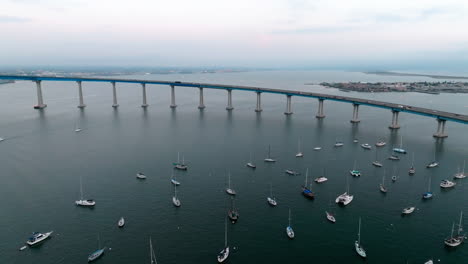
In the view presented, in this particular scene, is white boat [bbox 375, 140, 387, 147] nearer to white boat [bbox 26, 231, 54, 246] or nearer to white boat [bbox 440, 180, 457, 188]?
white boat [bbox 440, 180, 457, 188]

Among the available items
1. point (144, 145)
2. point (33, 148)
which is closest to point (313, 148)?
point (144, 145)

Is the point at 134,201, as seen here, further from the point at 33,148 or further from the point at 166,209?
the point at 33,148

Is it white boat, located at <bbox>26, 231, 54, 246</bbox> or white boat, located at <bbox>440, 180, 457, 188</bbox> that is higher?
white boat, located at <bbox>440, 180, 457, 188</bbox>

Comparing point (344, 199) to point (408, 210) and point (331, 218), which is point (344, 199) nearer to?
point (331, 218)

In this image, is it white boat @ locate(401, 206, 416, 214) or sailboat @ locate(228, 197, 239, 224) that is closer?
sailboat @ locate(228, 197, 239, 224)

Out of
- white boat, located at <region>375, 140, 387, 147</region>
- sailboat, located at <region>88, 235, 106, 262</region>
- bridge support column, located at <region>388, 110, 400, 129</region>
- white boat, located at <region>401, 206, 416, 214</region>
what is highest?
bridge support column, located at <region>388, 110, 400, 129</region>

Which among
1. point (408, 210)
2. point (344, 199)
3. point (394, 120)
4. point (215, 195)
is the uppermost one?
point (394, 120)

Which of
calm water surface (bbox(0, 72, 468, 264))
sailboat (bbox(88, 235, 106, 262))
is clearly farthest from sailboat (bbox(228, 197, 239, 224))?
sailboat (bbox(88, 235, 106, 262))

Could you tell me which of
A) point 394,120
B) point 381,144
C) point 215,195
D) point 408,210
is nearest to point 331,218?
point 408,210
